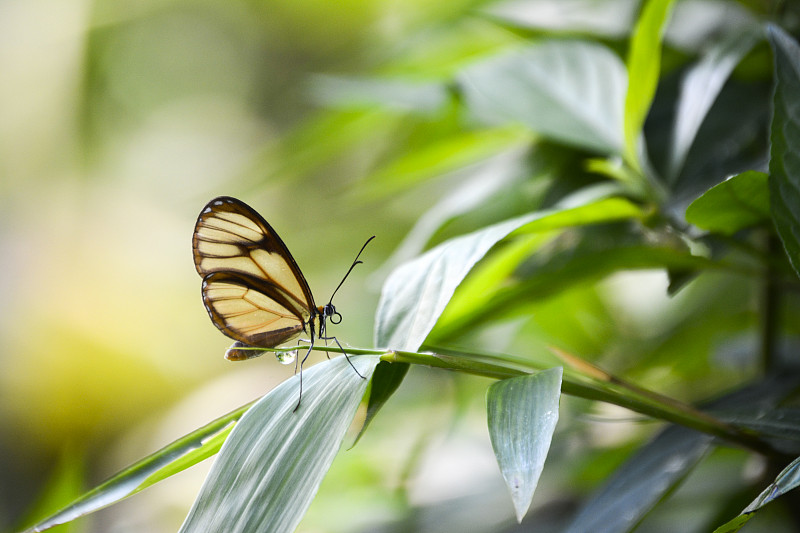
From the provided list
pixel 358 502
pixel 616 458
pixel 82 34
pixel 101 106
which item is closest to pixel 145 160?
pixel 101 106

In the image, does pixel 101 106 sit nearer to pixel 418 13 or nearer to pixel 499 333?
pixel 418 13

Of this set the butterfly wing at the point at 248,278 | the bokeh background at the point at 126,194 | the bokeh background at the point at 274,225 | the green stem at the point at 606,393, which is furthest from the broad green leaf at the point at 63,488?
the bokeh background at the point at 126,194

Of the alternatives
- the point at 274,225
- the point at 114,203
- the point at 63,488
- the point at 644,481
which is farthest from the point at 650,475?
the point at 114,203

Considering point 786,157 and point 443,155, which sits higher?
point 443,155

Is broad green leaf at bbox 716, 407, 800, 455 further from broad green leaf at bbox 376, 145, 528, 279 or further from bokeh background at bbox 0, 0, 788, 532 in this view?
broad green leaf at bbox 376, 145, 528, 279

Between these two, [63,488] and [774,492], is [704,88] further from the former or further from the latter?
[63,488]
